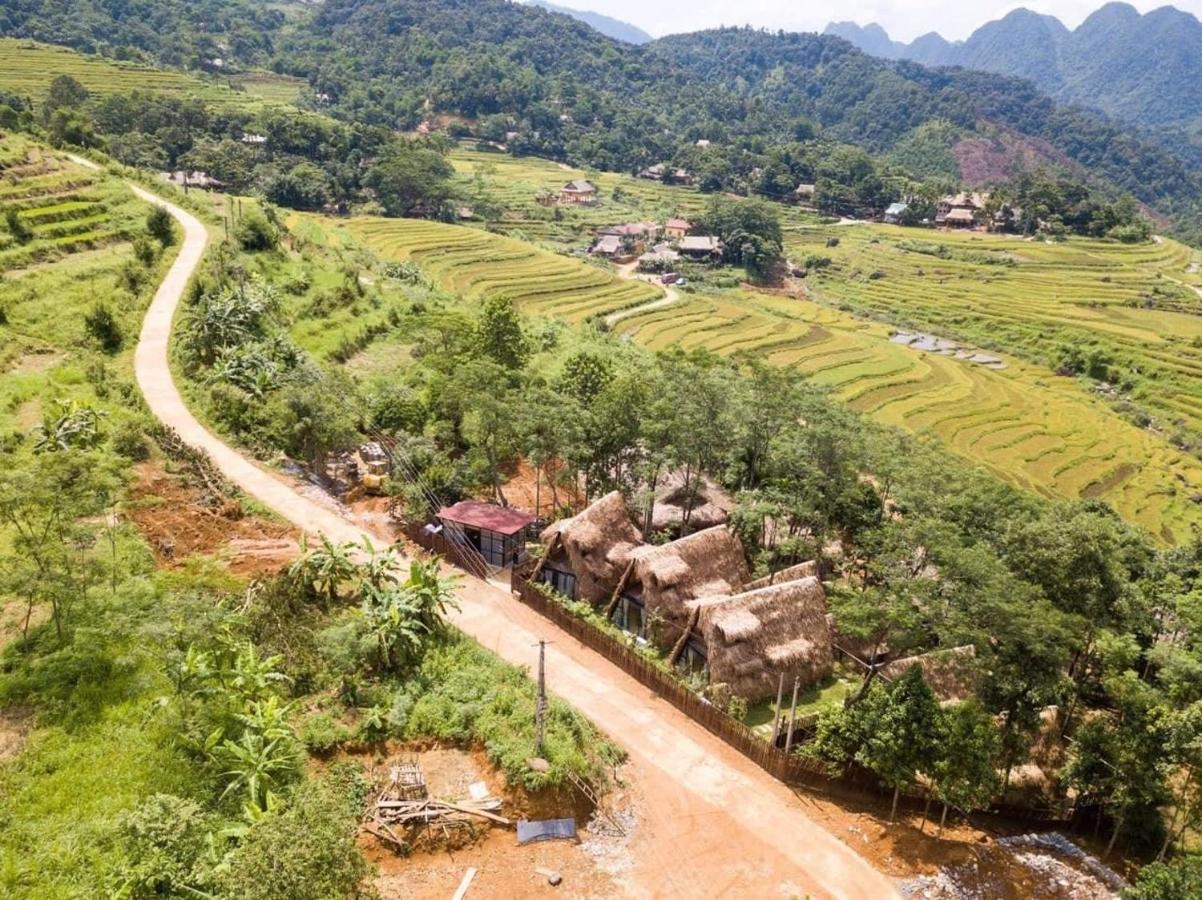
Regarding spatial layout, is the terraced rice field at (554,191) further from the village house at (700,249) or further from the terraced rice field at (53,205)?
the terraced rice field at (53,205)

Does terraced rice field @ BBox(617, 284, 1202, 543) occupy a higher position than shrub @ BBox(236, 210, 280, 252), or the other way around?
shrub @ BBox(236, 210, 280, 252)

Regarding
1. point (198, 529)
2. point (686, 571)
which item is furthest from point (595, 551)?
point (198, 529)

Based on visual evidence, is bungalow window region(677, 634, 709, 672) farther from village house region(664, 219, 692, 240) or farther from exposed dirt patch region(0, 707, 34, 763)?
village house region(664, 219, 692, 240)

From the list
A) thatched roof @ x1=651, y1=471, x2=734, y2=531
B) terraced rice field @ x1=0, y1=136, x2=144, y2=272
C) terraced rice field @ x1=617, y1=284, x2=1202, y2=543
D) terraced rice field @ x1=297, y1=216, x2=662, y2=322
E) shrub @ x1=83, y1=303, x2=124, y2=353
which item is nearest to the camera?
thatched roof @ x1=651, y1=471, x2=734, y2=531

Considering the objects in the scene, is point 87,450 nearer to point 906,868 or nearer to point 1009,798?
point 906,868

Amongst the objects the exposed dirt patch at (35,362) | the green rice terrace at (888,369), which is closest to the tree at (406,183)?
the green rice terrace at (888,369)

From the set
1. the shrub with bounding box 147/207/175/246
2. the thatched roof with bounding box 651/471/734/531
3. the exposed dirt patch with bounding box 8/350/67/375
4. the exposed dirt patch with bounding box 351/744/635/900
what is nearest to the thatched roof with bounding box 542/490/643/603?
the thatched roof with bounding box 651/471/734/531

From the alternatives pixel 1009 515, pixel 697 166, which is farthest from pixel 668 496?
pixel 697 166

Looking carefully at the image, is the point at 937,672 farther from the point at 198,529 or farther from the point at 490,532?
the point at 198,529
